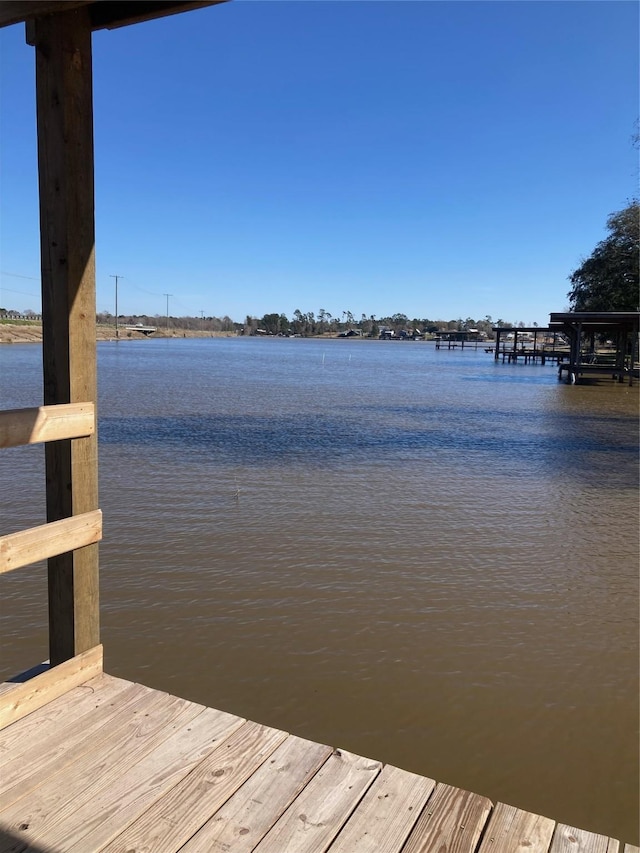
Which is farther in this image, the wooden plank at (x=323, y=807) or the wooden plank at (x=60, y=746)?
the wooden plank at (x=60, y=746)

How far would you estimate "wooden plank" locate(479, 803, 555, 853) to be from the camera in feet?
7.27

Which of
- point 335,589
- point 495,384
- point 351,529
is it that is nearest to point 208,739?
point 335,589

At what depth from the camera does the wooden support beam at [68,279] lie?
2.69m

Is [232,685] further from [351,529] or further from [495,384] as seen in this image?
[495,384]

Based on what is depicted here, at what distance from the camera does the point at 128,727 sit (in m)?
2.77

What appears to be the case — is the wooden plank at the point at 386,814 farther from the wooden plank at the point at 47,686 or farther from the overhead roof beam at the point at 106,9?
the overhead roof beam at the point at 106,9

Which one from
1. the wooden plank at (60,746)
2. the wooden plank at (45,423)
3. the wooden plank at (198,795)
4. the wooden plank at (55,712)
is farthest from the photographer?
the wooden plank at (55,712)

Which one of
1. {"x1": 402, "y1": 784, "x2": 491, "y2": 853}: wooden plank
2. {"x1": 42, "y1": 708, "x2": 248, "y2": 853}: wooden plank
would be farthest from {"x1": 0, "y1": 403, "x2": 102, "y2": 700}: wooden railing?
{"x1": 402, "y1": 784, "x2": 491, "y2": 853}: wooden plank

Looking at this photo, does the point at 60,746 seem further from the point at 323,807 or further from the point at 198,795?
the point at 323,807

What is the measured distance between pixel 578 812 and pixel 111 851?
90.1 inches

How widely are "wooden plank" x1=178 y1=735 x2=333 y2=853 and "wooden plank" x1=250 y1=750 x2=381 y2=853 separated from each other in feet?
0.10

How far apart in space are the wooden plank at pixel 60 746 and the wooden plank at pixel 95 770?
28 millimetres

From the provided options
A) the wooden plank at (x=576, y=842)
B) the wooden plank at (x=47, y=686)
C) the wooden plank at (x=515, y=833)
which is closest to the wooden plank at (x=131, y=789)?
the wooden plank at (x=47, y=686)

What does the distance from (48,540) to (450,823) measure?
6.33 ft
